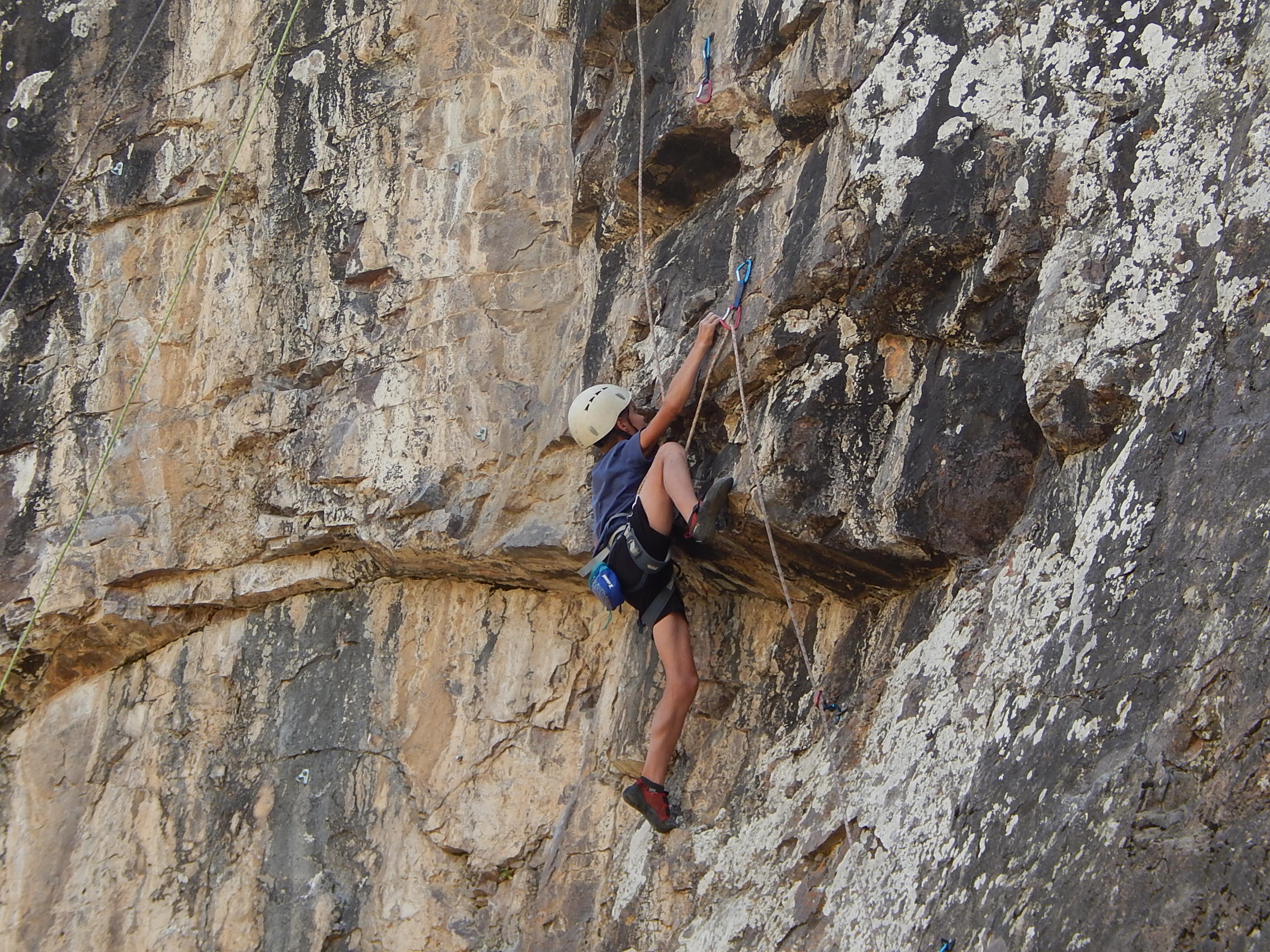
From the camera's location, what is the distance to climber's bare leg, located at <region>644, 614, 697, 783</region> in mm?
6238

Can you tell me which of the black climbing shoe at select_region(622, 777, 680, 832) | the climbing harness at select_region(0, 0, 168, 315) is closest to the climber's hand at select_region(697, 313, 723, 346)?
the black climbing shoe at select_region(622, 777, 680, 832)

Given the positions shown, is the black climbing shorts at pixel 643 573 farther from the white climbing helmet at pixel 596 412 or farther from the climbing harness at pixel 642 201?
the climbing harness at pixel 642 201

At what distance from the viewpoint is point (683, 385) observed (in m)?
6.21

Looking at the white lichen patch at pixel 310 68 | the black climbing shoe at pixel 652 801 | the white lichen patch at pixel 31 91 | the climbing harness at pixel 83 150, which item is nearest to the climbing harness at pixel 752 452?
the black climbing shoe at pixel 652 801

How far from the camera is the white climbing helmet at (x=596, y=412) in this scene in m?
6.66

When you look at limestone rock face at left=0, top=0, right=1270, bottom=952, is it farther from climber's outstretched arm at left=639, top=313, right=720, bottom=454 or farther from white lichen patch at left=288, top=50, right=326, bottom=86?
climber's outstretched arm at left=639, top=313, right=720, bottom=454

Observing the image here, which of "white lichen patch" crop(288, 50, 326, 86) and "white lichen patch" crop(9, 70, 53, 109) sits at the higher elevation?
"white lichen patch" crop(9, 70, 53, 109)

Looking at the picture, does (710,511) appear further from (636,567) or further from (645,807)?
(645,807)

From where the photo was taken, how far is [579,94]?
7543 mm

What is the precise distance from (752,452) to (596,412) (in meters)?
0.96

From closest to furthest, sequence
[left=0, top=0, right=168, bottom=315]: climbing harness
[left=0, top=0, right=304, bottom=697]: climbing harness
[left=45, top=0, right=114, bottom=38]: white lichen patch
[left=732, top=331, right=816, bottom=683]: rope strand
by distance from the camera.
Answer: [left=732, top=331, right=816, bottom=683]: rope strand < [left=0, top=0, right=304, bottom=697]: climbing harness < [left=0, top=0, right=168, bottom=315]: climbing harness < [left=45, top=0, right=114, bottom=38]: white lichen patch

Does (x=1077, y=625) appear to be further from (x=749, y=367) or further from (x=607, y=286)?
(x=607, y=286)

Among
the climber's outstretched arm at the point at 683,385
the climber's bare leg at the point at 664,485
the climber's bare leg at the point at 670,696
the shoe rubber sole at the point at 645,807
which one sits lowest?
the shoe rubber sole at the point at 645,807

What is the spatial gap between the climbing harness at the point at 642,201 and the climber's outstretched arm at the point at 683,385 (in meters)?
0.33
